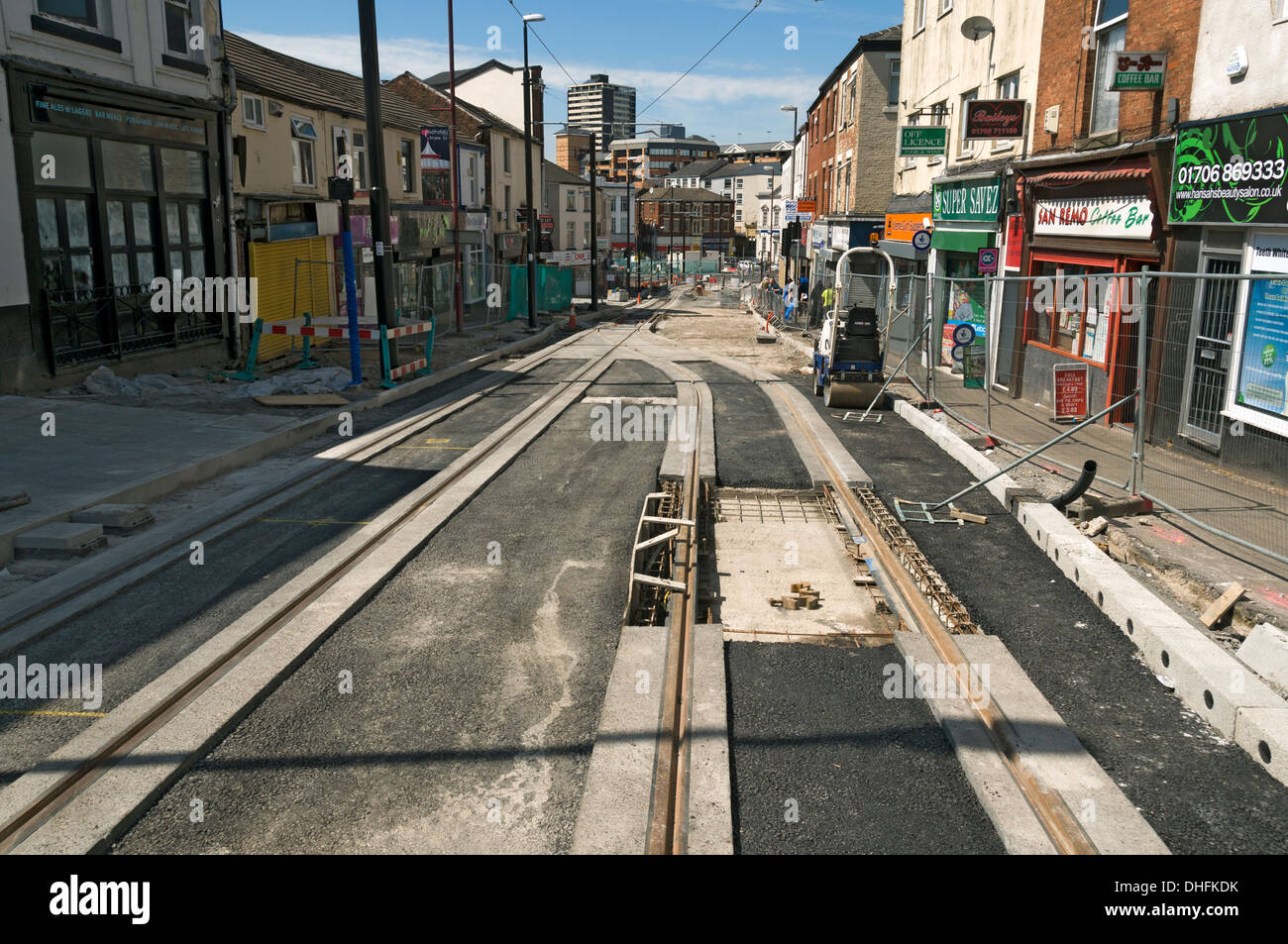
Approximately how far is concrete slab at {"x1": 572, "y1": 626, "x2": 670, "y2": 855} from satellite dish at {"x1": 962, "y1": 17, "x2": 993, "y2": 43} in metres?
18.2

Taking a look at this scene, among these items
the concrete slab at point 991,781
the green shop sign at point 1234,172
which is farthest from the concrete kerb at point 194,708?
the green shop sign at point 1234,172

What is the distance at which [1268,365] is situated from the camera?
34.1ft

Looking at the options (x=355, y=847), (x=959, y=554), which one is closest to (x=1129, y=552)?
(x=959, y=554)

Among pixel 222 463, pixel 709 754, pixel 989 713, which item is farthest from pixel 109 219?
pixel 989 713

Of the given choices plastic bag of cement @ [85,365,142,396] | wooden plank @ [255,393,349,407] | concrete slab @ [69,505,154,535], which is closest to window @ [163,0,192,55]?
plastic bag of cement @ [85,365,142,396]

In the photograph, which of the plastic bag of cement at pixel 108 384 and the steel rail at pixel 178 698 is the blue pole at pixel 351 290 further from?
the steel rail at pixel 178 698

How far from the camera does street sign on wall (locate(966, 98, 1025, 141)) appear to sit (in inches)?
693

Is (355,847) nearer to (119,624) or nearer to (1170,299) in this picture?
(119,624)

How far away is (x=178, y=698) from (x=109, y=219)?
13931 millimetres

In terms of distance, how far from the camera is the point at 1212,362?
11.6 metres

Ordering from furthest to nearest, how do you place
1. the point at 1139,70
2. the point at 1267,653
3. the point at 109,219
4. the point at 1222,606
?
the point at 109,219 < the point at 1139,70 < the point at 1222,606 < the point at 1267,653

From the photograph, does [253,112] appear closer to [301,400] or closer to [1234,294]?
[301,400]

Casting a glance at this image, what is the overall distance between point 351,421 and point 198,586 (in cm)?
745

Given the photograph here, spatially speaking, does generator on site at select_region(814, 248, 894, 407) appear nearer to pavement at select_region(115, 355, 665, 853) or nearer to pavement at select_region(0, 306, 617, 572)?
pavement at select_region(0, 306, 617, 572)
